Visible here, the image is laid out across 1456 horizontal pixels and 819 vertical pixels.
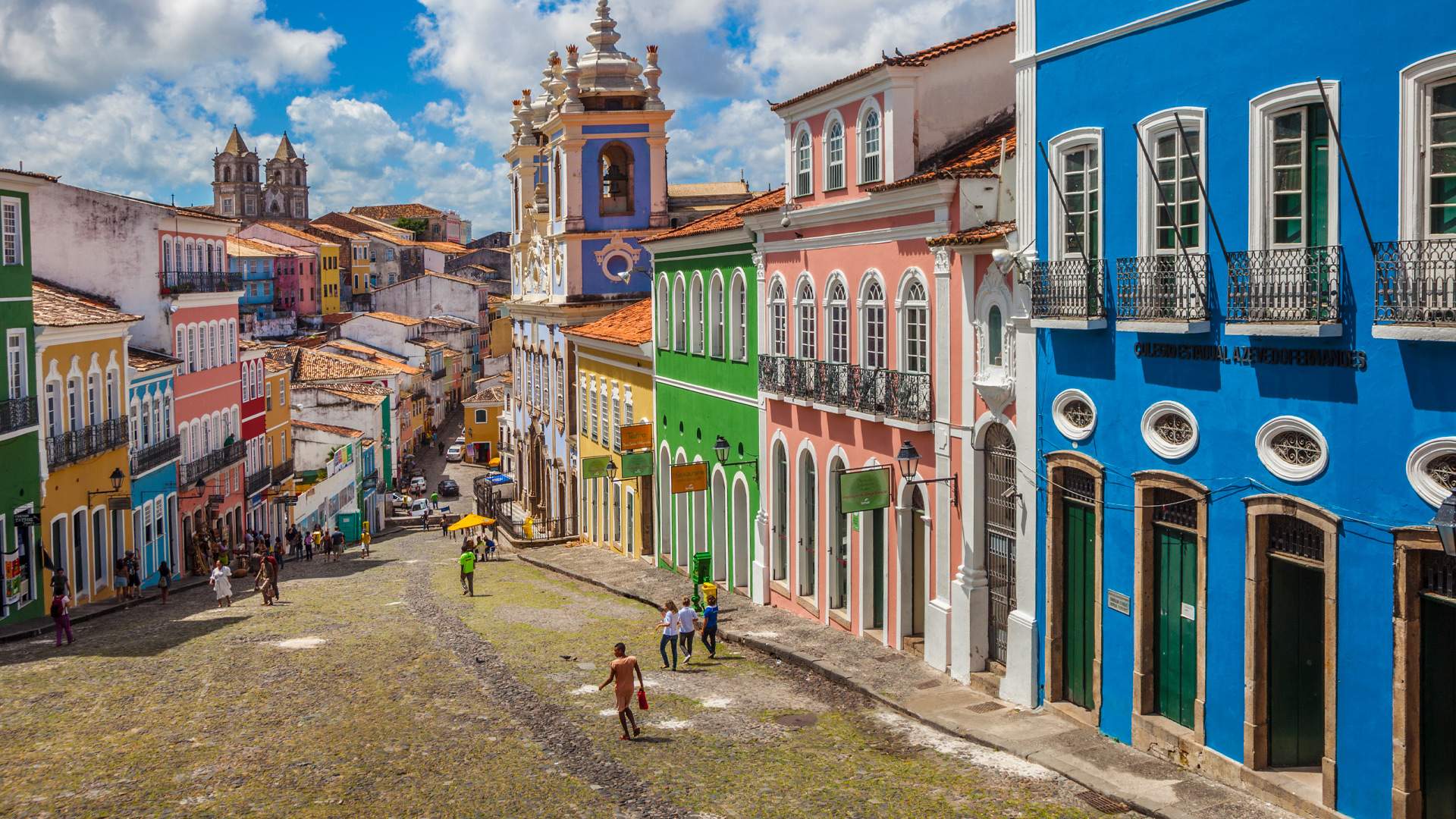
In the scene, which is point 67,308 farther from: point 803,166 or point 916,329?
point 916,329

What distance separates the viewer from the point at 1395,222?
1177cm

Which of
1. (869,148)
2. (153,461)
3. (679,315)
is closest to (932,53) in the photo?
(869,148)

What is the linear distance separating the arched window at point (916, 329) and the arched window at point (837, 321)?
2222mm

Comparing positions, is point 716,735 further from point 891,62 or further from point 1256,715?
point 891,62

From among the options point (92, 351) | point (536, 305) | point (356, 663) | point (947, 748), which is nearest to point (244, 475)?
point (536, 305)

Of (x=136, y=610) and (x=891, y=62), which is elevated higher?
(x=891, y=62)

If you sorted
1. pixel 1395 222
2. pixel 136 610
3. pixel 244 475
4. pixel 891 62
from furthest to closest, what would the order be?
pixel 244 475 < pixel 136 610 < pixel 891 62 < pixel 1395 222

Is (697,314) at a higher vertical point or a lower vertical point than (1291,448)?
higher

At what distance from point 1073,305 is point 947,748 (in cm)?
500

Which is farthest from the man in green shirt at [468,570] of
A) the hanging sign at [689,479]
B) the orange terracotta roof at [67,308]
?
the orange terracotta roof at [67,308]

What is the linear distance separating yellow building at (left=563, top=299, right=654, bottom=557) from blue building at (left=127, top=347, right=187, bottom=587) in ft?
36.0

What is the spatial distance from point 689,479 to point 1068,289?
13.2 m

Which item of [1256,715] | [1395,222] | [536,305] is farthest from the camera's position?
[536,305]

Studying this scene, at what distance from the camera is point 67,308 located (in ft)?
108
